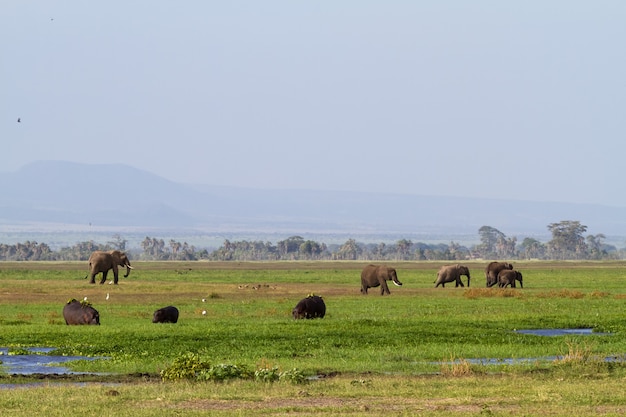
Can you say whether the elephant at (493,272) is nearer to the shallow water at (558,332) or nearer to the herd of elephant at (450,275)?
the herd of elephant at (450,275)

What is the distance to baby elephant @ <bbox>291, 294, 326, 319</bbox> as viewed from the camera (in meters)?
40.4

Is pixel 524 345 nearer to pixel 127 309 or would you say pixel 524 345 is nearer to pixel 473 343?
pixel 473 343

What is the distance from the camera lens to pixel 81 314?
37688mm

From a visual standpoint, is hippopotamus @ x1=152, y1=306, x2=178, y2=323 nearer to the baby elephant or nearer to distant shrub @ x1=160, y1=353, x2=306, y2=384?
the baby elephant

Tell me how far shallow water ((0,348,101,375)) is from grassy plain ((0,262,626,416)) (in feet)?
1.98

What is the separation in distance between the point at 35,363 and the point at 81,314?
9.33 m

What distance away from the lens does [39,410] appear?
2052 centimetres

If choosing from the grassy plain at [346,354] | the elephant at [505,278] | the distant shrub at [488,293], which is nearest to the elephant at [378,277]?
the distant shrub at [488,293]

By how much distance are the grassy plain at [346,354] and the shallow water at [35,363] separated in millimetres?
603

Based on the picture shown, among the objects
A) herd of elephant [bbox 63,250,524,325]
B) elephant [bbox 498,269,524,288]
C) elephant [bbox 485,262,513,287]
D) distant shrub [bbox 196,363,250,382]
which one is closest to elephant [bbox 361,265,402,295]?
herd of elephant [bbox 63,250,524,325]

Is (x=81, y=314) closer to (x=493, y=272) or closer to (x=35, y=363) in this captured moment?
(x=35, y=363)

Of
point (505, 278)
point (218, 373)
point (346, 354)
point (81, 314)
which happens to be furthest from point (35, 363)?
point (505, 278)

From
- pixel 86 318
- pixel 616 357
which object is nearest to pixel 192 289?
pixel 86 318

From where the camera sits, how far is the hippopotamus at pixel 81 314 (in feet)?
123
